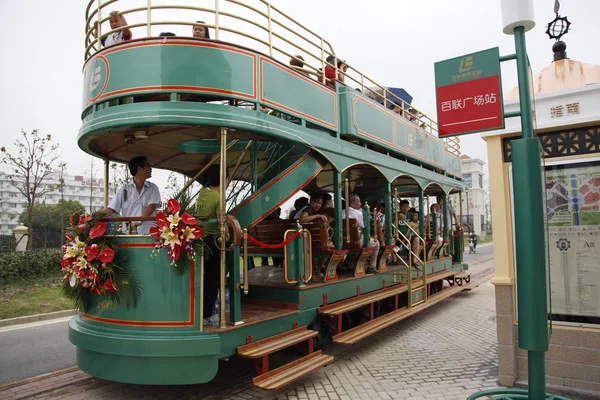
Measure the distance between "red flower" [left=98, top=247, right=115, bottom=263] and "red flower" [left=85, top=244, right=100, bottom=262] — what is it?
2.2 inches

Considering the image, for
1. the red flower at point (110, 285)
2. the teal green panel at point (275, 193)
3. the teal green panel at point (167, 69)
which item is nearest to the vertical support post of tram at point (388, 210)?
the teal green panel at point (275, 193)

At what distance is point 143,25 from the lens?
4293mm

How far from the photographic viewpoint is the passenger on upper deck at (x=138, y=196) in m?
4.70

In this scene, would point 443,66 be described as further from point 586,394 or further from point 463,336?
point 463,336

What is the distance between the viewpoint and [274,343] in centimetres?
452

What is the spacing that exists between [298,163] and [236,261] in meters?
1.60

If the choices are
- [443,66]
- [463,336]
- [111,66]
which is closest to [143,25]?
[111,66]

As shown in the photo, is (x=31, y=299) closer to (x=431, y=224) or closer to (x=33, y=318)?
(x=33, y=318)

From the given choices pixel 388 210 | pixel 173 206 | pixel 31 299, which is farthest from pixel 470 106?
pixel 31 299

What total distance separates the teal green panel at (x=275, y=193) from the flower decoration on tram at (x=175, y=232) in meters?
0.92

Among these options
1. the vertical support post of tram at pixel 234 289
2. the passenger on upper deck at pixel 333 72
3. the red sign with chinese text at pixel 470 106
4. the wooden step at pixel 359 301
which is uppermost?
the passenger on upper deck at pixel 333 72

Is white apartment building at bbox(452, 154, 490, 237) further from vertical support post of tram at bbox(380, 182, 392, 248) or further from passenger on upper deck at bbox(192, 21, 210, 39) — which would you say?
passenger on upper deck at bbox(192, 21, 210, 39)

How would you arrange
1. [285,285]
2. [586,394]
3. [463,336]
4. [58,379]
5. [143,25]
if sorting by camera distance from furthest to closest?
1. [463,336]
2. [285,285]
3. [58,379]
4. [143,25]
5. [586,394]

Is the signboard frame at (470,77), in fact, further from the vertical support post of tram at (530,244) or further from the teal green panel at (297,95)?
the teal green panel at (297,95)
